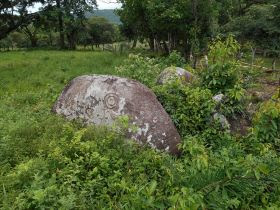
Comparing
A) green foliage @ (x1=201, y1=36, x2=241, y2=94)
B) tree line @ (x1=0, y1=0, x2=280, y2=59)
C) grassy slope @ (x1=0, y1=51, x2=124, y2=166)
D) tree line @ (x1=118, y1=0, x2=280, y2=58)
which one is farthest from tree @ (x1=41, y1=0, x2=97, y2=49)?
green foliage @ (x1=201, y1=36, x2=241, y2=94)

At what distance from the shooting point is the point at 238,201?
4.40m

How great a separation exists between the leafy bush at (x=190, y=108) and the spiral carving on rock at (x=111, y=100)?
114 cm

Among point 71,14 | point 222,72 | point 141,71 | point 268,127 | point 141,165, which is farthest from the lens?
point 71,14

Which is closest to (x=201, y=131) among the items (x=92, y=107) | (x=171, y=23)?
(x=92, y=107)

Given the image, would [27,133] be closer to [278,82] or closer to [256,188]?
[256,188]

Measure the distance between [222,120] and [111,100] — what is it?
7.43 ft

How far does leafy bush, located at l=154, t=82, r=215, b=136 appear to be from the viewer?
23.2 ft

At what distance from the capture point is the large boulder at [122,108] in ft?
21.3

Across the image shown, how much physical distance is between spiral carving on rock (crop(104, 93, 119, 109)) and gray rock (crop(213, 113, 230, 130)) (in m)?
2.01

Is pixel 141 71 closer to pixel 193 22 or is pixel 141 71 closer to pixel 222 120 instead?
pixel 222 120

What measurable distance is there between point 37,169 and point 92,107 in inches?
80.8

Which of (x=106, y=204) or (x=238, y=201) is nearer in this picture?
(x=238, y=201)

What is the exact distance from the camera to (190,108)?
7207 mm

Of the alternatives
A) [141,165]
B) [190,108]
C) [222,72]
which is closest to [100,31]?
[222,72]
